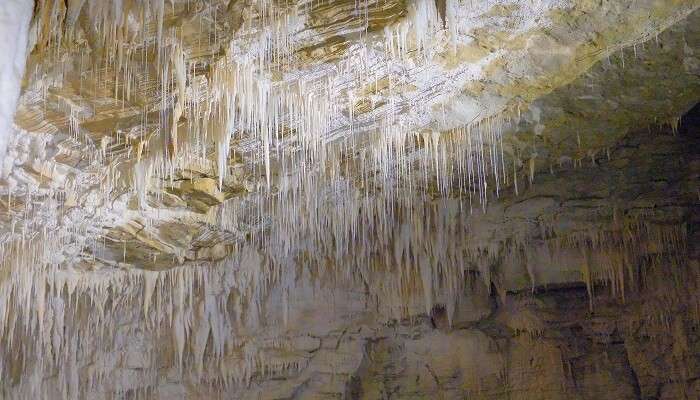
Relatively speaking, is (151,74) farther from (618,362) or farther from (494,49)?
(618,362)

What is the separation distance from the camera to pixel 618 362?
7.78 metres

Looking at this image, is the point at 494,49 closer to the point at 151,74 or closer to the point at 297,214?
the point at 151,74

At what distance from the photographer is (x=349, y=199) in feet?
21.6

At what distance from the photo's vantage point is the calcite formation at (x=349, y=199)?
3852 millimetres

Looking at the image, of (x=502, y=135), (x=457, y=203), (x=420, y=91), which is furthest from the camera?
(x=457, y=203)

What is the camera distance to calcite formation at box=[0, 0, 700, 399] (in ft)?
12.6

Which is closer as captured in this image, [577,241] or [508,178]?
[508,178]

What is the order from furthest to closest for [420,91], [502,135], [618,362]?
[618,362] → [502,135] → [420,91]

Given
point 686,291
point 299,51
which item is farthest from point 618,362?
point 299,51

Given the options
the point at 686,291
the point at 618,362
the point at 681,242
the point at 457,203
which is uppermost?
the point at 457,203

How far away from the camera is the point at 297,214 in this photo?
6742mm

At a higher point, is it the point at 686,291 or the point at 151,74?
the point at 151,74

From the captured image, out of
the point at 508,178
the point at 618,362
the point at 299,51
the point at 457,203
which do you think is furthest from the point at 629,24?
the point at 618,362

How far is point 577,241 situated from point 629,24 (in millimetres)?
3752
